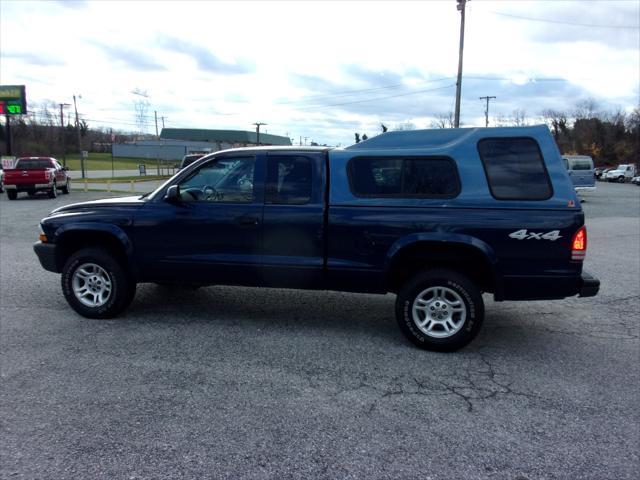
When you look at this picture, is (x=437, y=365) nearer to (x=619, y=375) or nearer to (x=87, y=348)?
(x=619, y=375)

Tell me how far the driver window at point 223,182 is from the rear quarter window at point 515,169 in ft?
7.41

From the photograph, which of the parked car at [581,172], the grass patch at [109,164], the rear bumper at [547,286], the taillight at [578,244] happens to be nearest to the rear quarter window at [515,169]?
the taillight at [578,244]

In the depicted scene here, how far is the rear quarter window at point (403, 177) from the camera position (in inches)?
176

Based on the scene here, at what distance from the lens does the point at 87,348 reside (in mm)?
4477

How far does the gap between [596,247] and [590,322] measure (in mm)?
5679

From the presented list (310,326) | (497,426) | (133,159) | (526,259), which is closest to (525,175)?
(526,259)

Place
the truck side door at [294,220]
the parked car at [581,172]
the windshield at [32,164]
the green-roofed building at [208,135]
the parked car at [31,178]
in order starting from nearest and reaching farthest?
the truck side door at [294,220]
the parked car at [31,178]
the windshield at [32,164]
the parked car at [581,172]
the green-roofed building at [208,135]

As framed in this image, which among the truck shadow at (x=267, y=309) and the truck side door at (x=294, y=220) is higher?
the truck side door at (x=294, y=220)

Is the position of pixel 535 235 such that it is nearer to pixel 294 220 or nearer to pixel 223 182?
pixel 294 220

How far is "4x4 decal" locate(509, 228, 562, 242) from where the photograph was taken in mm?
4188

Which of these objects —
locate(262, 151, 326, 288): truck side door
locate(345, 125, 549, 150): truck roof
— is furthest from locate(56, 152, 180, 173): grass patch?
locate(345, 125, 549, 150): truck roof

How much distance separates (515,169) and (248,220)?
2.53 metres

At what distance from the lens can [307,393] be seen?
12.0 ft

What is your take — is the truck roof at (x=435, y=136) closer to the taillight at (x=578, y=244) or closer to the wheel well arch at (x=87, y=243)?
the taillight at (x=578, y=244)
